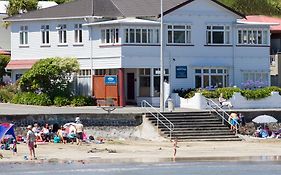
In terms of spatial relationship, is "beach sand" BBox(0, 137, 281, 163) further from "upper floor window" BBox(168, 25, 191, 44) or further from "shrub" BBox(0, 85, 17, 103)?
"shrub" BBox(0, 85, 17, 103)

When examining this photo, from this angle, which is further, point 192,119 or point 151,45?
point 151,45

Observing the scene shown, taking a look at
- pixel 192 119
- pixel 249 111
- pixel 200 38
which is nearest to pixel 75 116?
pixel 192 119

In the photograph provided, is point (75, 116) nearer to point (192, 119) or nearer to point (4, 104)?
point (192, 119)

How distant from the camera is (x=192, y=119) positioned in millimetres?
61781

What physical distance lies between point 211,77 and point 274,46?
44.8 ft

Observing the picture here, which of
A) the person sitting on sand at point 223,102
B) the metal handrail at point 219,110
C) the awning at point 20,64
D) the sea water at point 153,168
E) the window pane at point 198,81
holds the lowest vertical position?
the sea water at point 153,168

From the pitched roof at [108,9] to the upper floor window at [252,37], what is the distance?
139cm

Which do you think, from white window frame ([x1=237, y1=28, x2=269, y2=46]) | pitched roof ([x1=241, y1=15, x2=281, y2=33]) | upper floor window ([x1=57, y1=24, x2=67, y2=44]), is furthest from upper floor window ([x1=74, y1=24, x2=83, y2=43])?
pitched roof ([x1=241, y1=15, x2=281, y2=33])

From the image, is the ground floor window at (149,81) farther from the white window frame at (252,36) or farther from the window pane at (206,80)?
the white window frame at (252,36)

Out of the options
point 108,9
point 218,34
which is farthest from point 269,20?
point 108,9

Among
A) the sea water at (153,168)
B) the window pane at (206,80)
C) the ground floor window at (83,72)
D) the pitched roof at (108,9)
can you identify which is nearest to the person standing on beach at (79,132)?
the sea water at (153,168)

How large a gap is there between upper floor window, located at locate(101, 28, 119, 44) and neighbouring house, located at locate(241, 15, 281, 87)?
13787 mm

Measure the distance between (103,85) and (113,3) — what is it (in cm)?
664

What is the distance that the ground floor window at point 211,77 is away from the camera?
73062mm
